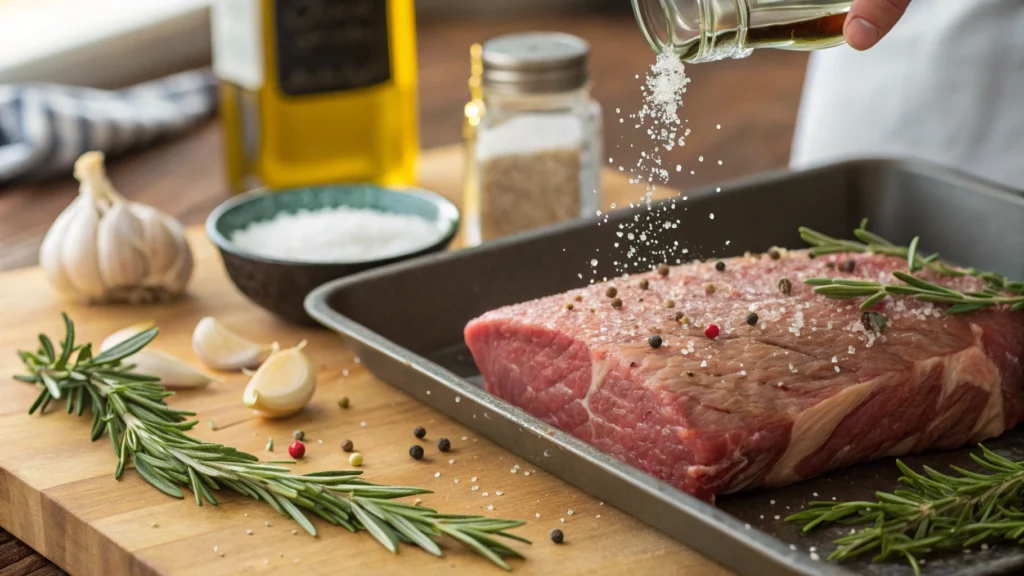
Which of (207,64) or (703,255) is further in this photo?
(207,64)

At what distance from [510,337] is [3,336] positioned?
0.92 meters

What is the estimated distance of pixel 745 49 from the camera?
1.60m

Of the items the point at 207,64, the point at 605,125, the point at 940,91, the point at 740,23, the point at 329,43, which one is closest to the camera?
the point at 740,23

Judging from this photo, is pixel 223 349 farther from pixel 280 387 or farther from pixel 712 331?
pixel 712 331

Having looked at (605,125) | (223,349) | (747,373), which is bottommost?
(605,125)

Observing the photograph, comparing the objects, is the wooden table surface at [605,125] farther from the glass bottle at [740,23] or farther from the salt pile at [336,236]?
the salt pile at [336,236]

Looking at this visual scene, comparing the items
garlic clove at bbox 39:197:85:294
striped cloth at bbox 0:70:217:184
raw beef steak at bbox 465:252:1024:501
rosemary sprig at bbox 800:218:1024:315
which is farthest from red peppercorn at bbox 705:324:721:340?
striped cloth at bbox 0:70:217:184

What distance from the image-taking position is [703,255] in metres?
2.21

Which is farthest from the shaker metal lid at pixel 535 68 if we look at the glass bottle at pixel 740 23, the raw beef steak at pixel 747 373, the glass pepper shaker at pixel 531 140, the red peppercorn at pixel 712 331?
the red peppercorn at pixel 712 331

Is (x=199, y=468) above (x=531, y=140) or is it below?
below

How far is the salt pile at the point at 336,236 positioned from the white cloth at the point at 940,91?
1.03 metres

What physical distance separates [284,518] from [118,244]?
0.83 meters

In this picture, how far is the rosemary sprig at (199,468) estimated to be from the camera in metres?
1.46

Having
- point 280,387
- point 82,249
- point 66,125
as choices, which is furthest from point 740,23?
point 66,125
